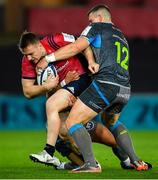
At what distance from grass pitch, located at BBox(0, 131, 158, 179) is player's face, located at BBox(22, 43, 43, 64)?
4.33 feet

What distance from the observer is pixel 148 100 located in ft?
67.5

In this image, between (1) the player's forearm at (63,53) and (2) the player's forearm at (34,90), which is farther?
(2) the player's forearm at (34,90)

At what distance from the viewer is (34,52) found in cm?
1138

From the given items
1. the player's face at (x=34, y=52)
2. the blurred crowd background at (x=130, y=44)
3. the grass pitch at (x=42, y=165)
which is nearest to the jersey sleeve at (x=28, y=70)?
the player's face at (x=34, y=52)

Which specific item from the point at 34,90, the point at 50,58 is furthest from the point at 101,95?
the point at 34,90

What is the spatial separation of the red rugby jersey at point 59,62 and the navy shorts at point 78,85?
10 cm

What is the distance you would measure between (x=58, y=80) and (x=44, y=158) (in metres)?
1.05

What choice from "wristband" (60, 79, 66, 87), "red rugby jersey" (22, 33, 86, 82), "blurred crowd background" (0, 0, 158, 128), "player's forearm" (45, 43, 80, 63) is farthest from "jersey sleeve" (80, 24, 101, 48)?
"blurred crowd background" (0, 0, 158, 128)

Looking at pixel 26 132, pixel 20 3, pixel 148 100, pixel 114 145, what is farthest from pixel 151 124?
pixel 114 145

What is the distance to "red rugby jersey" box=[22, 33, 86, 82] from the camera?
1152cm

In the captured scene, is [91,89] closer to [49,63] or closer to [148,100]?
[49,63]

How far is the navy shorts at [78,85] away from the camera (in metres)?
11.5

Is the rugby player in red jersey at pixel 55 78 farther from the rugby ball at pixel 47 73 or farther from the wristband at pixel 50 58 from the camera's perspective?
the wristband at pixel 50 58

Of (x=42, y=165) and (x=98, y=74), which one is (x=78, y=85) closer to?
(x=98, y=74)
